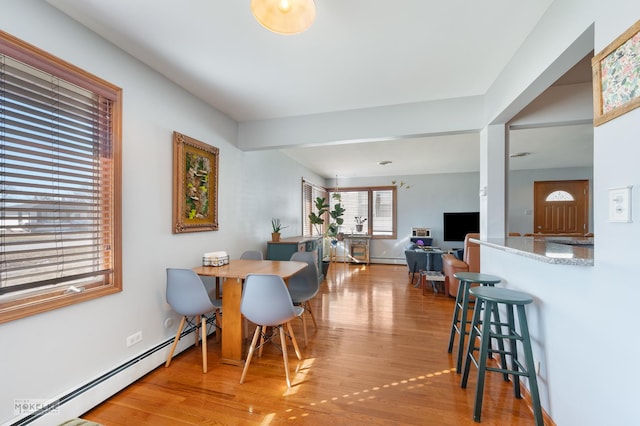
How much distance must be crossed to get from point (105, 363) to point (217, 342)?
1.02m

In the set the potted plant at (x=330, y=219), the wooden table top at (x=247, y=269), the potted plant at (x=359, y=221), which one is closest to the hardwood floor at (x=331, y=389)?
the wooden table top at (x=247, y=269)

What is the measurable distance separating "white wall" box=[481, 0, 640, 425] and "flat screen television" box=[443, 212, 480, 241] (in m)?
5.43

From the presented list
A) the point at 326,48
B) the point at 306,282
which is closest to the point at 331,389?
the point at 306,282

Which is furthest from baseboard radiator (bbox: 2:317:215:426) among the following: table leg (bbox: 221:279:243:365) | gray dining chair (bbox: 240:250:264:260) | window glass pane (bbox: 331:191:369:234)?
window glass pane (bbox: 331:191:369:234)

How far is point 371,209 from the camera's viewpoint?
7621mm

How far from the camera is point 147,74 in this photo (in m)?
2.16

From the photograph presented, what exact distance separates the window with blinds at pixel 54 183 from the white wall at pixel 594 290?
2.83 metres

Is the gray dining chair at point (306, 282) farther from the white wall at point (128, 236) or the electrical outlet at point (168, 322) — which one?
the electrical outlet at point (168, 322)

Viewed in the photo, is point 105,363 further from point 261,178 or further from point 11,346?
point 261,178

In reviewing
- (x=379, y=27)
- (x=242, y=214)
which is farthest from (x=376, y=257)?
(x=379, y=27)

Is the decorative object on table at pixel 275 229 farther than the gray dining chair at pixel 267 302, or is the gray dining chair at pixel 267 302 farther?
the decorative object on table at pixel 275 229

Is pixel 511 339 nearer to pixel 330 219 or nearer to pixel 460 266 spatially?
pixel 460 266

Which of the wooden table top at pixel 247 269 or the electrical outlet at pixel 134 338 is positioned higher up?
the wooden table top at pixel 247 269

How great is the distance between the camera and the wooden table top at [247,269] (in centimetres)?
223
